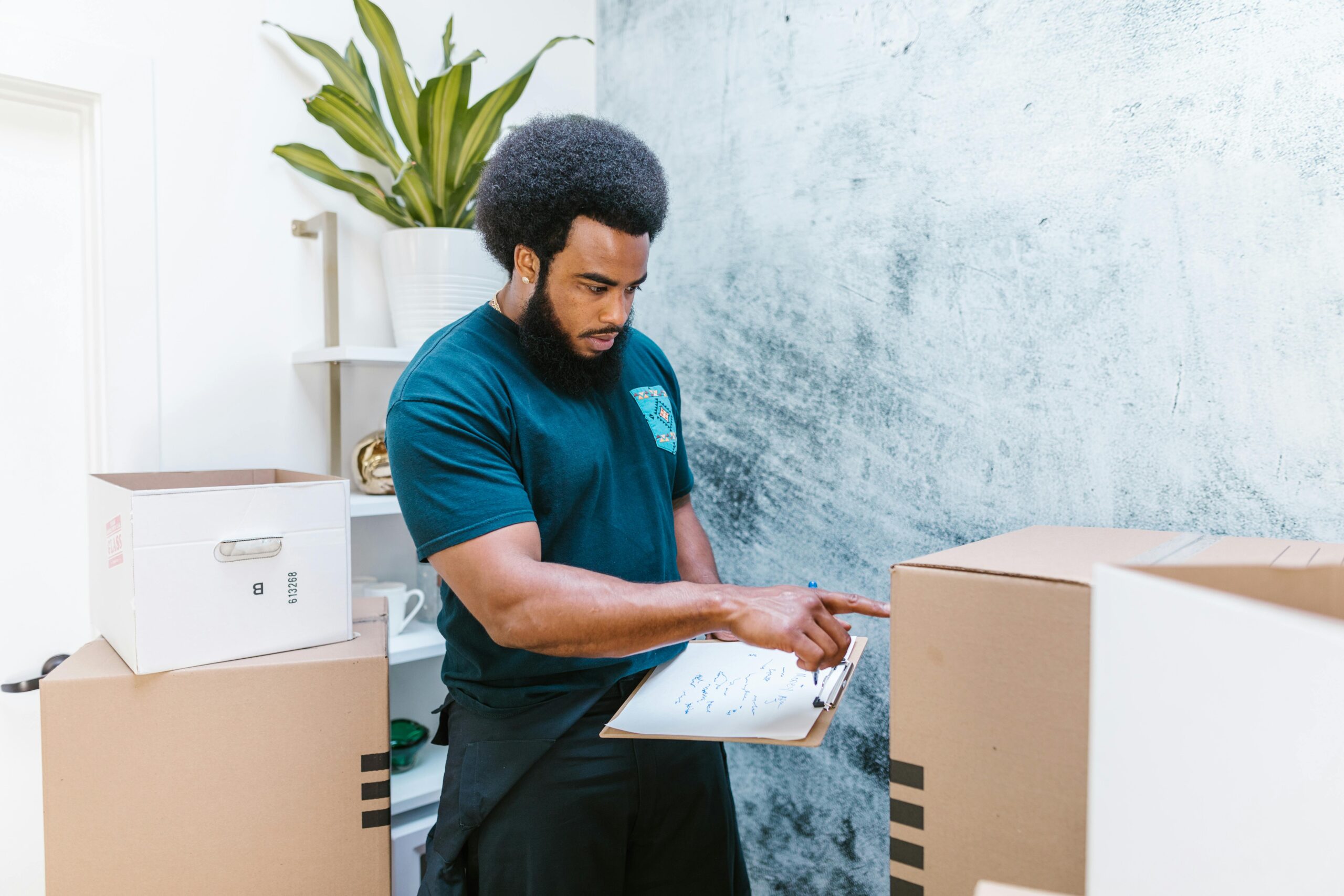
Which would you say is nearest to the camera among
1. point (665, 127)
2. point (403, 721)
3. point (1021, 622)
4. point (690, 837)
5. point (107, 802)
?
point (1021, 622)

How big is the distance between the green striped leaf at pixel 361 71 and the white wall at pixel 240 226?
12 centimetres

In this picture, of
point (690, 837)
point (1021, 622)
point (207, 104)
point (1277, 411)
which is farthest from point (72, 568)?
point (1277, 411)

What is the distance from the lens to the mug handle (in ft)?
5.19

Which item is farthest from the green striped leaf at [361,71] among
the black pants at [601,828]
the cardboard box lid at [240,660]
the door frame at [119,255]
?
the black pants at [601,828]

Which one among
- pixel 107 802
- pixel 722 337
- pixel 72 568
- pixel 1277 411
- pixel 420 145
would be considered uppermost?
pixel 420 145

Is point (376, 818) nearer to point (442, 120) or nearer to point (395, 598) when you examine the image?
point (395, 598)

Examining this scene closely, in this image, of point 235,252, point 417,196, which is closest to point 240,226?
point 235,252

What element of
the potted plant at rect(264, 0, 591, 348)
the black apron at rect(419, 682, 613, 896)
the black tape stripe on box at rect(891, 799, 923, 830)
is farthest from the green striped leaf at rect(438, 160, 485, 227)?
the black tape stripe on box at rect(891, 799, 923, 830)

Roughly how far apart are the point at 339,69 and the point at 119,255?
508 millimetres

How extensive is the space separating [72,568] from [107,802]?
0.64 m

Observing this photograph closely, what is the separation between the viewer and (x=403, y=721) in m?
1.67

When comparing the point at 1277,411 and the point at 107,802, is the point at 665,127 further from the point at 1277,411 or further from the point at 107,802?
the point at 107,802

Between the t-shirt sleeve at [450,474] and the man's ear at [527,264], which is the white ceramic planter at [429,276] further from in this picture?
the t-shirt sleeve at [450,474]

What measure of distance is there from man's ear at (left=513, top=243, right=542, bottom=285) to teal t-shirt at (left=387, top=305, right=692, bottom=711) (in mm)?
65
